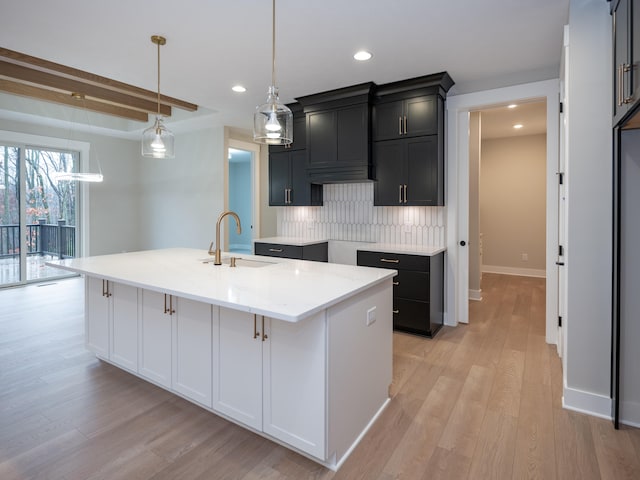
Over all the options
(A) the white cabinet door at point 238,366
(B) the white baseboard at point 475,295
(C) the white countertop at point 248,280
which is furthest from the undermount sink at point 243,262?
(B) the white baseboard at point 475,295

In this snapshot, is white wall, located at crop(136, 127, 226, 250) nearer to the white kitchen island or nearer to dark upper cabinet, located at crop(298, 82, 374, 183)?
dark upper cabinet, located at crop(298, 82, 374, 183)

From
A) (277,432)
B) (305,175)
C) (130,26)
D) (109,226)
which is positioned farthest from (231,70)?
(109,226)

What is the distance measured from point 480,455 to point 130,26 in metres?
3.61

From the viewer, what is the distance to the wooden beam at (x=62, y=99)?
4426mm

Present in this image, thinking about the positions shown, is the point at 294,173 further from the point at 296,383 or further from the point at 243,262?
the point at 296,383

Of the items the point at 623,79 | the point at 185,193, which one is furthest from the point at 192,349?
the point at 185,193

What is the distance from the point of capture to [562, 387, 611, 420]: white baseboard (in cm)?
227

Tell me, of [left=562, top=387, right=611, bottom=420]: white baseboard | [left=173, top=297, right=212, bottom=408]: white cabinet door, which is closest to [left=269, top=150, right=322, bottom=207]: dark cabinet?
[left=173, top=297, right=212, bottom=408]: white cabinet door

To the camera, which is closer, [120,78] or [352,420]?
[352,420]

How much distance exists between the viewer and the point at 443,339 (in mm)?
3672

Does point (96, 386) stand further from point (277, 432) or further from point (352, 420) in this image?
point (352, 420)

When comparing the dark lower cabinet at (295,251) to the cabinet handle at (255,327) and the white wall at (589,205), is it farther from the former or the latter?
the white wall at (589,205)

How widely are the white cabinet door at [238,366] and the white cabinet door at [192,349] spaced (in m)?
0.07

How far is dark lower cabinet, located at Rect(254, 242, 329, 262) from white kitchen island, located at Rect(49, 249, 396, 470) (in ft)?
5.80
